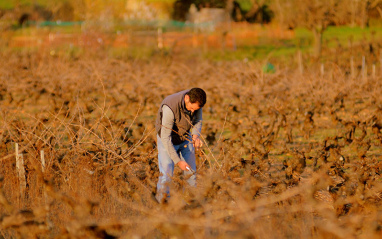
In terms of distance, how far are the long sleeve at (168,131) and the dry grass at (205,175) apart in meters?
0.28

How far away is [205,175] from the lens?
17.6 feet

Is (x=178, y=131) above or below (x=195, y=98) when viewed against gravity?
below

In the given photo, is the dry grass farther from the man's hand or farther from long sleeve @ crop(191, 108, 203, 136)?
long sleeve @ crop(191, 108, 203, 136)

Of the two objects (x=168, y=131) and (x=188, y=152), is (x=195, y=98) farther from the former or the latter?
(x=188, y=152)

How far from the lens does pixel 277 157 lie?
913cm


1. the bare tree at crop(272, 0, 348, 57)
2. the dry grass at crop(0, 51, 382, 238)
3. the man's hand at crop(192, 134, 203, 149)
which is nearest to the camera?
the dry grass at crop(0, 51, 382, 238)

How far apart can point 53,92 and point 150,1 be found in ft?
99.2

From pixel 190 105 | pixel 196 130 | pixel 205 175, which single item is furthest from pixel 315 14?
pixel 205 175

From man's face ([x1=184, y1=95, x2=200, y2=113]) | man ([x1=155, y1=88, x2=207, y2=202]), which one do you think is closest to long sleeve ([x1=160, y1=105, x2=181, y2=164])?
man ([x1=155, y1=88, x2=207, y2=202])

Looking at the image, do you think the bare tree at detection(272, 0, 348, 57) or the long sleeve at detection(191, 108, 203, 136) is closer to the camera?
the long sleeve at detection(191, 108, 203, 136)

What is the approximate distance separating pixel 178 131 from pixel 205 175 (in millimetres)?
728

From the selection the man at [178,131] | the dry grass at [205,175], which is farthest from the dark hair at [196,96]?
the dry grass at [205,175]

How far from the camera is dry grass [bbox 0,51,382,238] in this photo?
164 inches

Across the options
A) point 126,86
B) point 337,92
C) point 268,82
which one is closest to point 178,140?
point 337,92
